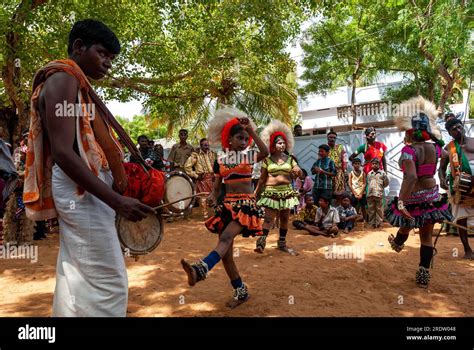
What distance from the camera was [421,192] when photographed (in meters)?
4.65

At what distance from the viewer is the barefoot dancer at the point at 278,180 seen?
21.2ft

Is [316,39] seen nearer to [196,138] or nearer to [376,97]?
[196,138]

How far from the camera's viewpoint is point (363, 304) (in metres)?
4.14

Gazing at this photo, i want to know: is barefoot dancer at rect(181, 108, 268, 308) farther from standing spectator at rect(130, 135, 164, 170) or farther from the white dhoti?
standing spectator at rect(130, 135, 164, 170)

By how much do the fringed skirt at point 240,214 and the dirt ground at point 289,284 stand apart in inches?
31.0

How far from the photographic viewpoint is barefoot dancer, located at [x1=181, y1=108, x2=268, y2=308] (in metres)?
3.97

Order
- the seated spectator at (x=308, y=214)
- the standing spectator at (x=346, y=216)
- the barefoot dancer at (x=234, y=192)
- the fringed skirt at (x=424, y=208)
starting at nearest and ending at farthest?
the barefoot dancer at (x=234, y=192) < the fringed skirt at (x=424, y=208) < the standing spectator at (x=346, y=216) < the seated spectator at (x=308, y=214)

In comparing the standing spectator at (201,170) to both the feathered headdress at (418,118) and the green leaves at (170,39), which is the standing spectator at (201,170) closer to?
the green leaves at (170,39)

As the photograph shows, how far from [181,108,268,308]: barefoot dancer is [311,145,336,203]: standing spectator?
4711 mm
